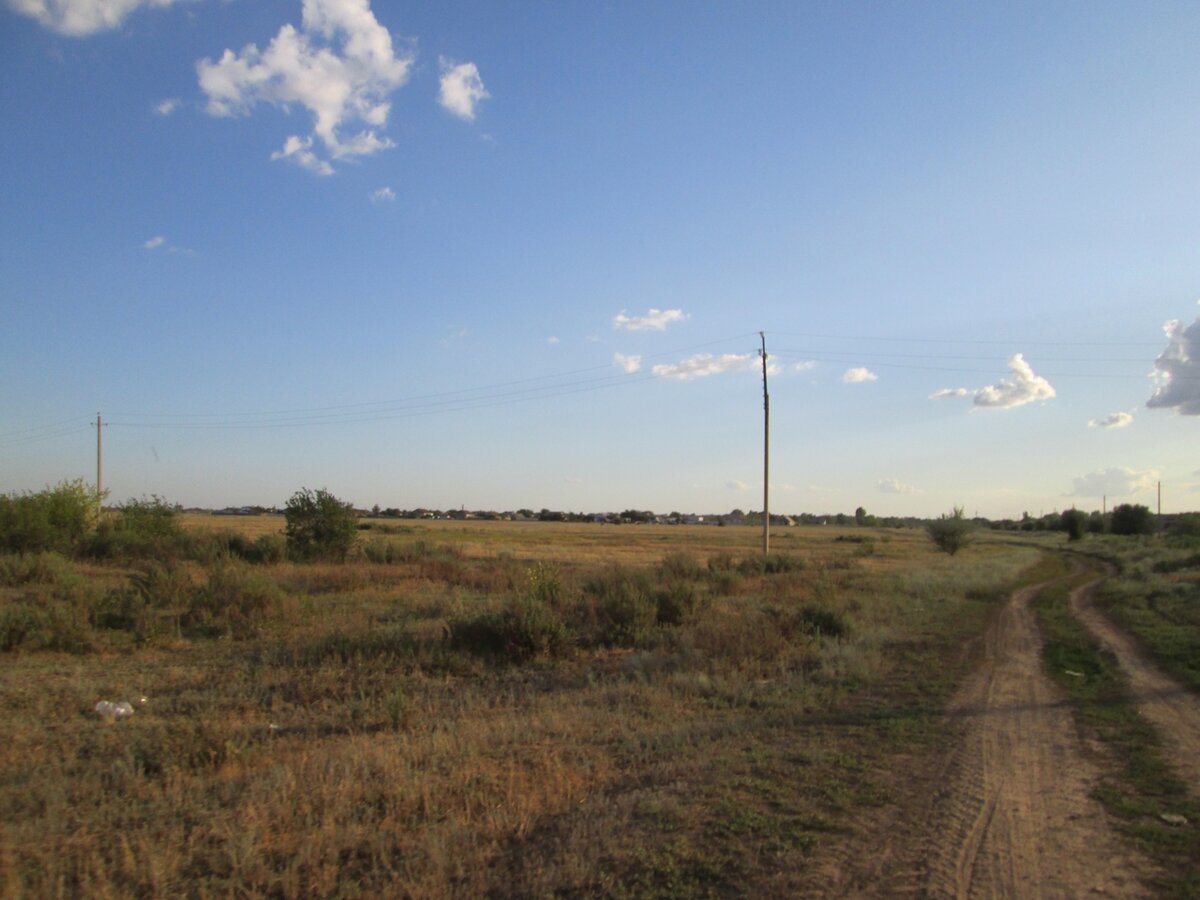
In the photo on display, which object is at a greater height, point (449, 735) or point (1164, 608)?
point (449, 735)

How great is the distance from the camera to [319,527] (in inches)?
1361

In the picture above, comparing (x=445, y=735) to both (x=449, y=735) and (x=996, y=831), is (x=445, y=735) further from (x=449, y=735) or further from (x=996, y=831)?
(x=996, y=831)

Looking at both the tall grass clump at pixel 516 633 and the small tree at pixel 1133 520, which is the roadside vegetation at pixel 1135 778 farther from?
the small tree at pixel 1133 520

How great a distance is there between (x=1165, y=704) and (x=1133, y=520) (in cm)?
11538

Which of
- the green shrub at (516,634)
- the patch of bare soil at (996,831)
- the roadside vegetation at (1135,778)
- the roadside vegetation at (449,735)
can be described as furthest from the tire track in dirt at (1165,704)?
the green shrub at (516,634)

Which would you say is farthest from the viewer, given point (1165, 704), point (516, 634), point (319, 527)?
point (319, 527)

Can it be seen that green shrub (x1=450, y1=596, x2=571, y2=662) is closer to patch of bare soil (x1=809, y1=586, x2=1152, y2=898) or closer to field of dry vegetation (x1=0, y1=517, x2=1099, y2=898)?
field of dry vegetation (x1=0, y1=517, x2=1099, y2=898)

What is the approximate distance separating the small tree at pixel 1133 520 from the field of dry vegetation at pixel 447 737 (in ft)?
352

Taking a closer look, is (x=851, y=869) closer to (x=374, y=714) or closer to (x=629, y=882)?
(x=629, y=882)

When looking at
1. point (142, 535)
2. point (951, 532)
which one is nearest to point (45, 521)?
point (142, 535)

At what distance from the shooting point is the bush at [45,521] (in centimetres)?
3375

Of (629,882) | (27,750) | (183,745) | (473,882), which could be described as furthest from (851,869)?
(27,750)

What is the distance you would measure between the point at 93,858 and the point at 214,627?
12560 millimetres

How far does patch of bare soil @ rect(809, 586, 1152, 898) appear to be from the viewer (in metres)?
5.20
